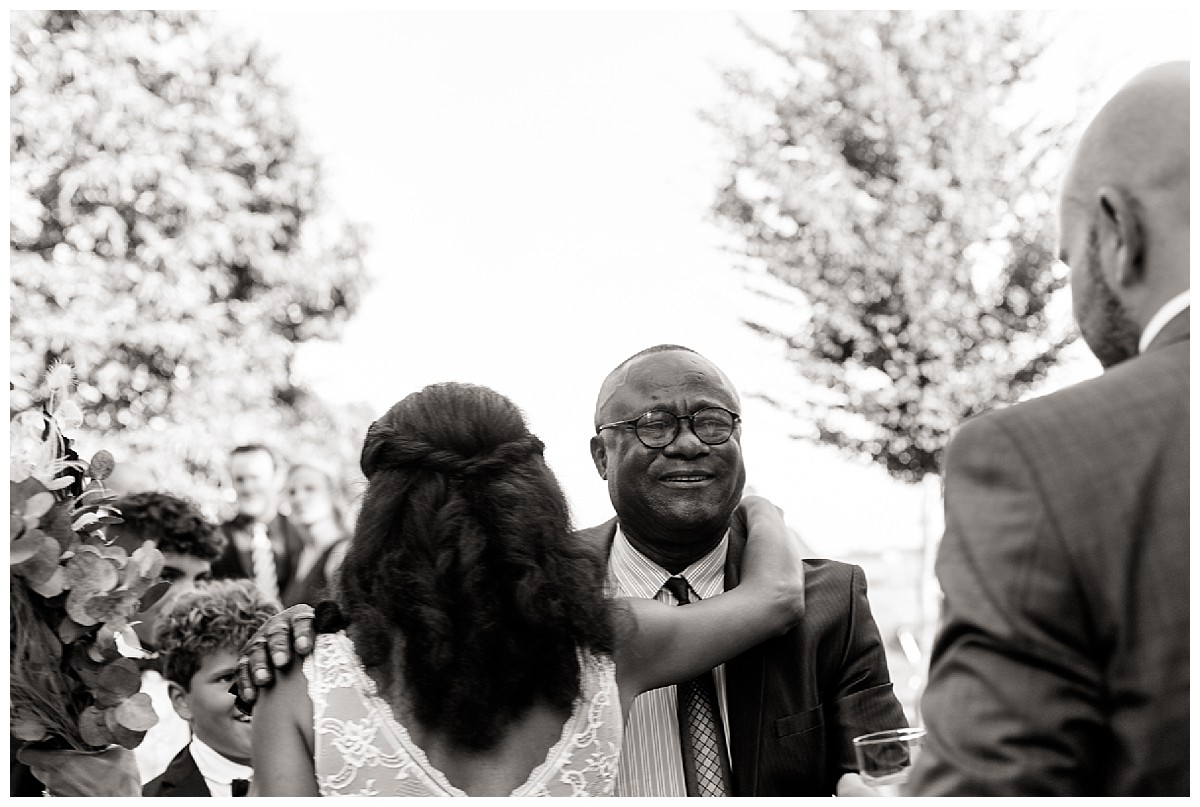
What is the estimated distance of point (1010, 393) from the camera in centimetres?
1573

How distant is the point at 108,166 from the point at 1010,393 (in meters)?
12.2

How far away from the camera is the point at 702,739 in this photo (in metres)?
2.79

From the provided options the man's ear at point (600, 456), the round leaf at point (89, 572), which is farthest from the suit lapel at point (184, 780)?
the man's ear at point (600, 456)

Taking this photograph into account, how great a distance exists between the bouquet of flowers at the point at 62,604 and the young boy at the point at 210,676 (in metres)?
1.04

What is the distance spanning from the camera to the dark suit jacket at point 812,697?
109 inches

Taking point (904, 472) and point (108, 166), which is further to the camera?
point (108, 166)

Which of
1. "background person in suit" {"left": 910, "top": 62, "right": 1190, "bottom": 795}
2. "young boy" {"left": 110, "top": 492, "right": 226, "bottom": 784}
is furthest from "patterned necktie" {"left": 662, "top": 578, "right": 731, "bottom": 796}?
"young boy" {"left": 110, "top": 492, "right": 226, "bottom": 784}

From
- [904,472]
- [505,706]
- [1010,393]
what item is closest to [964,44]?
[1010,393]

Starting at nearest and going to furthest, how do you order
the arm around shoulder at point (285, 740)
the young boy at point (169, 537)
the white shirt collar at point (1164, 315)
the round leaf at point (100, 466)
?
the white shirt collar at point (1164, 315) < the arm around shoulder at point (285, 740) < the round leaf at point (100, 466) < the young boy at point (169, 537)

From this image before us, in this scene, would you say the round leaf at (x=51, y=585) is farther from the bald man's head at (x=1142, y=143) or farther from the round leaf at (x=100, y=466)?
the bald man's head at (x=1142, y=143)

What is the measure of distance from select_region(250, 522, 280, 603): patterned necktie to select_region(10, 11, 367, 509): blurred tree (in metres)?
8.68

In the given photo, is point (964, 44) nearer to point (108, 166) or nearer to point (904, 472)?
point (904, 472)

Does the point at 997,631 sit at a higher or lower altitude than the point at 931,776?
higher

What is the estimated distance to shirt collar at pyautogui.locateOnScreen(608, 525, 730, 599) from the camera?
10.2 feet
